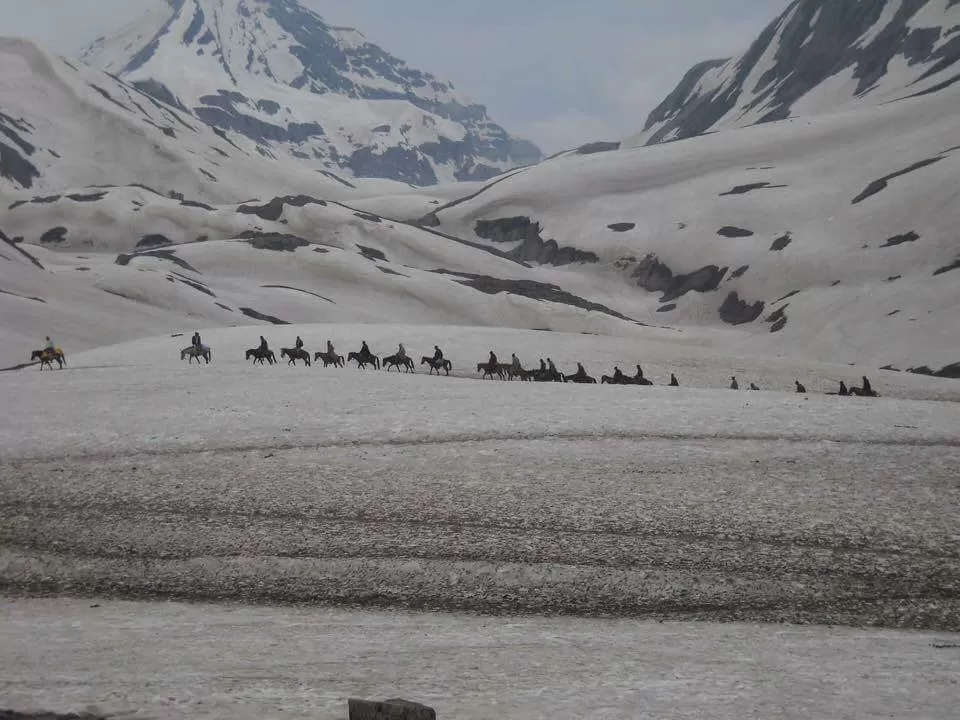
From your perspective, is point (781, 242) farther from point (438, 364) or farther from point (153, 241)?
point (153, 241)

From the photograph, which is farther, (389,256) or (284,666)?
(389,256)

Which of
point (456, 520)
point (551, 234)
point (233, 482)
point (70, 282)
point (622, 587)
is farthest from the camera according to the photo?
point (551, 234)

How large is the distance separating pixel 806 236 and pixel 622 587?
144 metres

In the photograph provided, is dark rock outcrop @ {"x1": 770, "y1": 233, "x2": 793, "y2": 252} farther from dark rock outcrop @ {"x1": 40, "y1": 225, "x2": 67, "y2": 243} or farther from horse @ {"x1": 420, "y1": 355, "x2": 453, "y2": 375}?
dark rock outcrop @ {"x1": 40, "y1": 225, "x2": 67, "y2": 243}

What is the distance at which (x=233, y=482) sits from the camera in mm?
23984

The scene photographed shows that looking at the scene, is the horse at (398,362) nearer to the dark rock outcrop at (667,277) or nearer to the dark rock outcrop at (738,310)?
the dark rock outcrop at (738,310)

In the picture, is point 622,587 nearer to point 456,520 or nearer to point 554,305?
point 456,520

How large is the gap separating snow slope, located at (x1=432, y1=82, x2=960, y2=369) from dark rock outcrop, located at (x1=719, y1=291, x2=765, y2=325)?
27 cm

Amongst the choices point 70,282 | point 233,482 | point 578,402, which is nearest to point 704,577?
point 233,482

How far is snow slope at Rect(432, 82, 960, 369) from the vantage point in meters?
106

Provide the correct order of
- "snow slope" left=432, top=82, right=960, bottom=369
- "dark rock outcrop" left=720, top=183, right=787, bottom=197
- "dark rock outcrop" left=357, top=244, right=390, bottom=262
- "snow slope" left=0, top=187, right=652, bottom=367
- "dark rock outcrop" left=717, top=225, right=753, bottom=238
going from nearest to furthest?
"snow slope" left=0, top=187, right=652, bottom=367 < "snow slope" left=432, top=82, right=960, bottom=369 < "dark rock outcrop" left=717, top=225, right=753, bottom=238 < "dark rock outcrop" left=357, top=244, right=390, bottom=262 < "dark rock outcrop" left=720, top=183, right=787, bottom=197

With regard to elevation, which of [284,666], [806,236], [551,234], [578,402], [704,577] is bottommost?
[284,666]

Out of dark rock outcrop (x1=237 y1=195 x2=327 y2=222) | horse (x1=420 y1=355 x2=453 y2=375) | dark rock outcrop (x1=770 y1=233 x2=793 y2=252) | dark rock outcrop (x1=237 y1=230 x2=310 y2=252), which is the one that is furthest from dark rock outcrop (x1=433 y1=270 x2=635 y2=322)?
A: horse (x1=420 y1=355 x2=453 y2=375)

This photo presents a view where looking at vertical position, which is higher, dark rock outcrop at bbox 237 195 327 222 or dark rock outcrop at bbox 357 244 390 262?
dark rock outcrop at bbox 237 195 327 222
